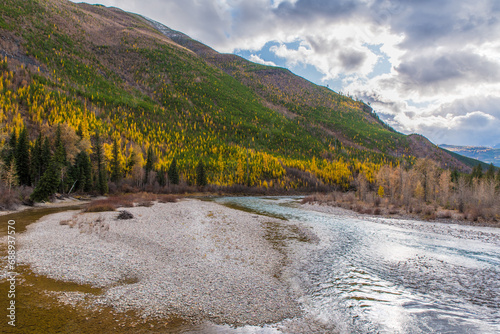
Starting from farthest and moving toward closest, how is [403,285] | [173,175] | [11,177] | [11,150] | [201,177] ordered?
[201,177] < [173,175] < [11,150] < [11,177] < [403,285]

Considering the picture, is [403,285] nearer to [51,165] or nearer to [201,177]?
[51,165]

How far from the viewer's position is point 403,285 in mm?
13562

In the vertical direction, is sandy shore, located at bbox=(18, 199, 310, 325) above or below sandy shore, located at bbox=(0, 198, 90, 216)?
above

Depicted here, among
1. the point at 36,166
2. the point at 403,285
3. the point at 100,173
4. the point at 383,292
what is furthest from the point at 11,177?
the point at 403,285

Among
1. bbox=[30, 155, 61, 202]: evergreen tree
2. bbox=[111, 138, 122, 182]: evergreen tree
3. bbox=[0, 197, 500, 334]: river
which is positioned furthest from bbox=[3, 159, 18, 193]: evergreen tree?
bbox=[0, 197, 500, 334]: river

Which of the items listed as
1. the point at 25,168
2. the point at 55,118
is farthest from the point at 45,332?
the point at 55,118

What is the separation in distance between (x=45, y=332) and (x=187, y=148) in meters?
146

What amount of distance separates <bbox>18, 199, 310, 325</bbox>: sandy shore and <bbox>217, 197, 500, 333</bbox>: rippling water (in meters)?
2.08

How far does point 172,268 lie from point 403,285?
13368 millimetres

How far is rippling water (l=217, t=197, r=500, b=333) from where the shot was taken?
32.8ft

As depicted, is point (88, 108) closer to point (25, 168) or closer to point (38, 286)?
point (25, 168)

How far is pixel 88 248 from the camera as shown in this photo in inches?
683

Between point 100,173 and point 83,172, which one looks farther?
point 100,173

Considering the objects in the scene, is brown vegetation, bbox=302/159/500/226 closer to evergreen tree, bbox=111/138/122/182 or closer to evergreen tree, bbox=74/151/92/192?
evergreen tree, bbox=74/151/92/192
